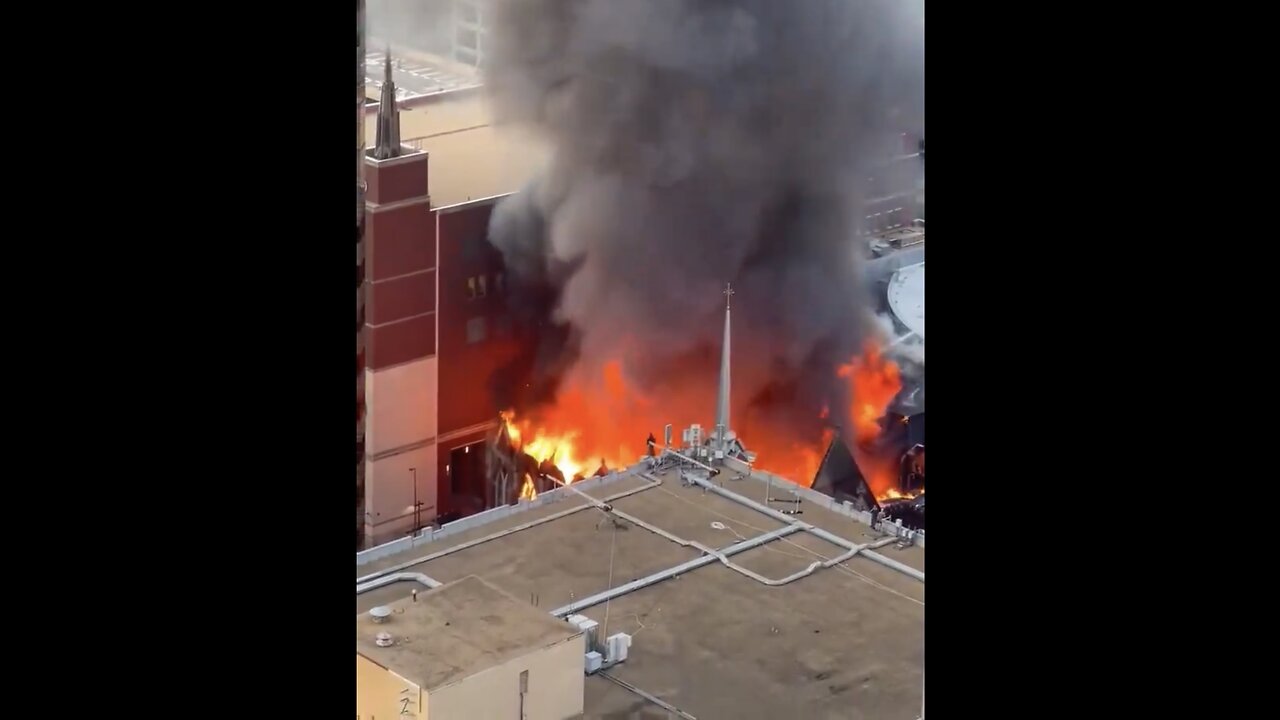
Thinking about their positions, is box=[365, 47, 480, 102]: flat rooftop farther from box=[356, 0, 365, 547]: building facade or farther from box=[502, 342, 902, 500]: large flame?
box=[502, 342, 902, 500]: large flame

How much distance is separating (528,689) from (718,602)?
1.32 meters

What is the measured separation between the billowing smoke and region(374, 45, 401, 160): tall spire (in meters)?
0.53

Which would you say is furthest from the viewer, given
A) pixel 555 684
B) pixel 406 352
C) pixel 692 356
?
pixel 692 356

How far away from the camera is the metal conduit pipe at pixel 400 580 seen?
12.3 m

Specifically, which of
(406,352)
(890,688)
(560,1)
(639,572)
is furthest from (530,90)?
(890,688)

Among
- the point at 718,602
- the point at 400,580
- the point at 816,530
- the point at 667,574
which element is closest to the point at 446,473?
the point at 400,580

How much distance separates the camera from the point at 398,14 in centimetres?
1222

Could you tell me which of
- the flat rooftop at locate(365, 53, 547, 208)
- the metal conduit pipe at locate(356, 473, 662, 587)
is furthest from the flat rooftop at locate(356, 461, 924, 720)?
the flat rooftop at locate(365, 53, 547, 208)

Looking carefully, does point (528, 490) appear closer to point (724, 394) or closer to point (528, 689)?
point (724, 394)

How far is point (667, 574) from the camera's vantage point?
12.6 metres

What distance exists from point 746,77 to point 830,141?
585mm

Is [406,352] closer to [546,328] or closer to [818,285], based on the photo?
[546,328]

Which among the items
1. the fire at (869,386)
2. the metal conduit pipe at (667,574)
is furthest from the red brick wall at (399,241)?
the fire at (869,386)

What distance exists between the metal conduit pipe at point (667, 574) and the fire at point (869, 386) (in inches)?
37.1
